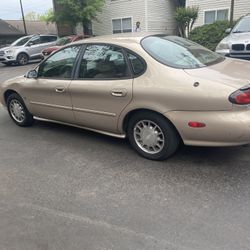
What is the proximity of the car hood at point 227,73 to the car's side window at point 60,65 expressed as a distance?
1.86 metres

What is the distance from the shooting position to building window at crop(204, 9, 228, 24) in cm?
1914

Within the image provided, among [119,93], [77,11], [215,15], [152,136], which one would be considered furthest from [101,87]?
[77,11]

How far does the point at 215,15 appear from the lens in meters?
19.4

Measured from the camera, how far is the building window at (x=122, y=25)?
2307 centimetres

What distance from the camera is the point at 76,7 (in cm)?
2156

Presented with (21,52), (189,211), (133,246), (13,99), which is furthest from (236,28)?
(21,52)

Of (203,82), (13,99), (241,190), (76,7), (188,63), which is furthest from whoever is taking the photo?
(76,7)

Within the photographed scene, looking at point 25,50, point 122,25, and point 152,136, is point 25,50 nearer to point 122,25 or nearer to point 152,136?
point 122,25

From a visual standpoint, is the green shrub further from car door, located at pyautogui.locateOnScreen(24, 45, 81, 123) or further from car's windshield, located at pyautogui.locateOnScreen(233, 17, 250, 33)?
car door, located at pyautogui.locateOnScreen(24, 45, 81, 123)

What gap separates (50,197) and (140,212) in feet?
3.34

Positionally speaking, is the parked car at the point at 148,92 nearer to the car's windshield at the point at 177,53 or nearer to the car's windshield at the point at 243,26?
the car's windshield at the point at 177,53

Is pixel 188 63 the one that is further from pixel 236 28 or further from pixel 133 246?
pixel 236 28

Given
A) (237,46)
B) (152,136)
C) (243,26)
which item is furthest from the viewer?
(243,26)

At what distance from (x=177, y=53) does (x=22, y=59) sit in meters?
16.5
